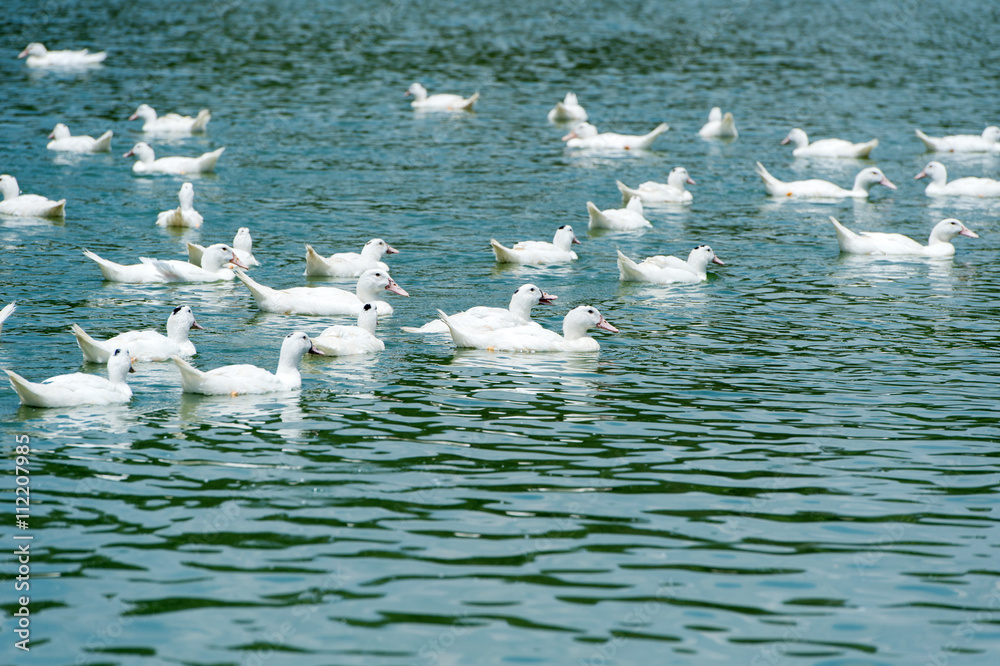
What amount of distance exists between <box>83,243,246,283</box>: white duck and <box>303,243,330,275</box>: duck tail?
1.02 metres

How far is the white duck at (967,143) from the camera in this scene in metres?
30.6

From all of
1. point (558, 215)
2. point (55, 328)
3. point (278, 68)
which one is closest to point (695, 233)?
point (558, 215)

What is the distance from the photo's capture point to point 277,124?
1276 inches

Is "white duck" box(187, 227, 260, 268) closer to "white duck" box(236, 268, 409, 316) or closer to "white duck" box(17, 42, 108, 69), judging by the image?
"white duck" box(236, 268, 409, 316)

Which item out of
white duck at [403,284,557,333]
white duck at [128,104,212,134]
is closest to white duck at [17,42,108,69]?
white duck at [128,104,212,134]

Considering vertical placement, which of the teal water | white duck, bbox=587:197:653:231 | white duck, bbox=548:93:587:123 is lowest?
the teal water

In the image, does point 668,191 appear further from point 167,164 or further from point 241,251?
point 167,164

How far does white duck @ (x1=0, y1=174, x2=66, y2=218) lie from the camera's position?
73.7 ft

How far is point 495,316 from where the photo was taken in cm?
1554

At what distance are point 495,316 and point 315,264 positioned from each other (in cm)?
423

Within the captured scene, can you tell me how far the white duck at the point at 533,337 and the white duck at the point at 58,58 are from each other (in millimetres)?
31839

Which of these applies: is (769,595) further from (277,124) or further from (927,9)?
(927,9)

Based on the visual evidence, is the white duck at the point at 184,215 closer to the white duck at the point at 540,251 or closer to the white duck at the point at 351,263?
the white duck at the point at 351,263

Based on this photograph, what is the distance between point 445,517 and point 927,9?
182 feet
